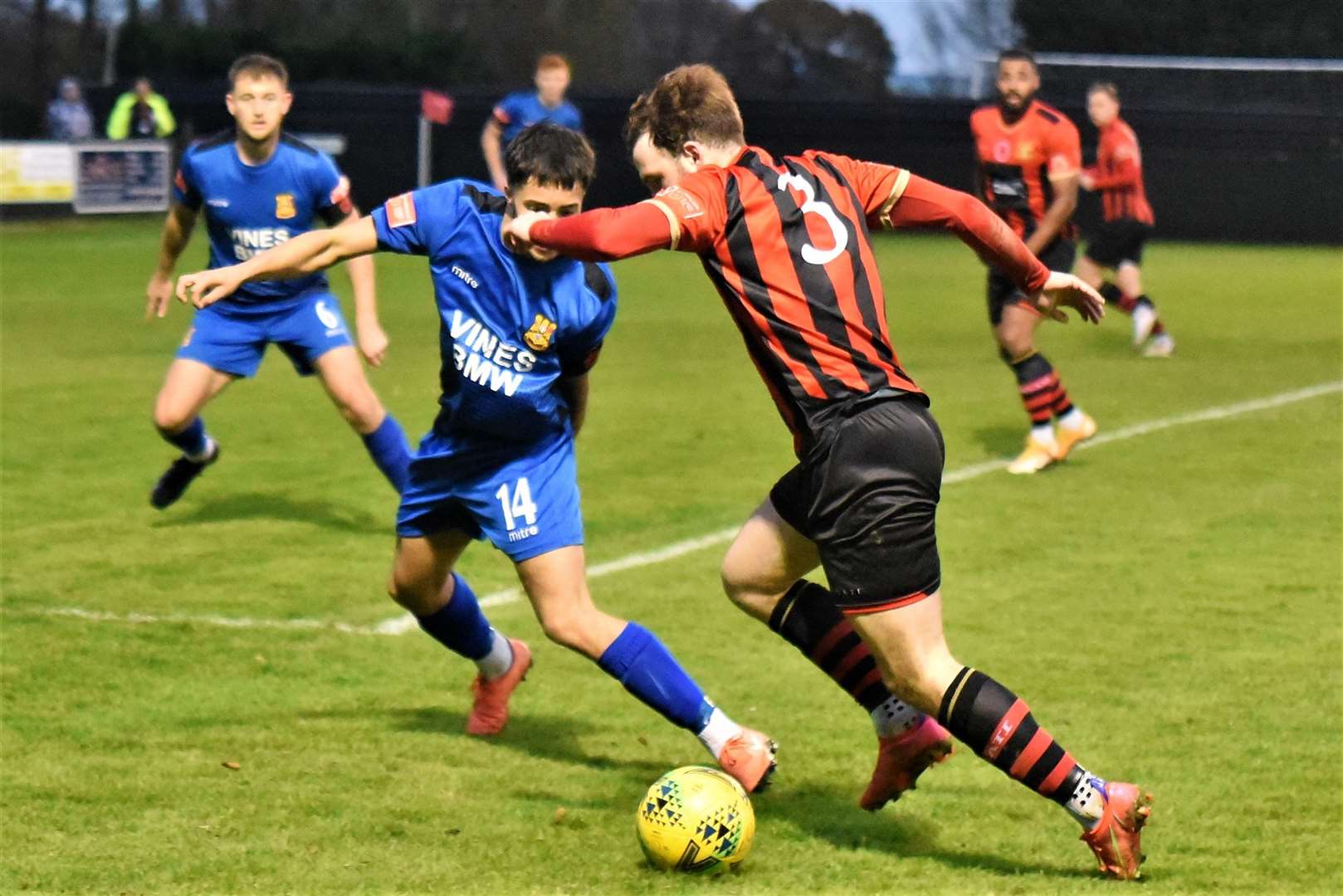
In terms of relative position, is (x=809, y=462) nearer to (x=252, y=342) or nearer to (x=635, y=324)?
(x=252, y=342)

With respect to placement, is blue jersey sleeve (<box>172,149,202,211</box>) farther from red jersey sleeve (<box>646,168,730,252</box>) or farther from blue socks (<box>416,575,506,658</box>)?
red jersey sleeve (<box>646,168,730,252</box>)

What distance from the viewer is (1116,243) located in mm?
16828

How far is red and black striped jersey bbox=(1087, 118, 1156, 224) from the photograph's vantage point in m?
17.0

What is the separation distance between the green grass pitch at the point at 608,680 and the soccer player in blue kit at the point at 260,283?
0.68 meters

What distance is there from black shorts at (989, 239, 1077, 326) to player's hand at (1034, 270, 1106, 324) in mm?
5659

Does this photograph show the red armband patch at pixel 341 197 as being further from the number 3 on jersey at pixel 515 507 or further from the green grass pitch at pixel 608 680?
the number 3 on jersey at pixel 515 507

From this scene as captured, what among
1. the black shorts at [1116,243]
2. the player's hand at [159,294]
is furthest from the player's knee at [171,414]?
the black shorts at [1116,243]

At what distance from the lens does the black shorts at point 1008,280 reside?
10828mm

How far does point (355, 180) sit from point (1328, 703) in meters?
26.8

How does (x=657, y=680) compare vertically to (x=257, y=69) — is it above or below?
below

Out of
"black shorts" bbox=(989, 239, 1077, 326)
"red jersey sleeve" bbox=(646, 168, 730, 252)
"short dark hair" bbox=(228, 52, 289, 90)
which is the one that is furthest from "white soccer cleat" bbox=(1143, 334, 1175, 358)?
"red jersey sleeve" bbox=(646, 168, 730, 252)

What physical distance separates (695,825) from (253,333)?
190 inches

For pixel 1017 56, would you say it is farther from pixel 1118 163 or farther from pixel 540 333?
pixel 540 333

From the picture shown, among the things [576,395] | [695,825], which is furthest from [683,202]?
[695,825]
